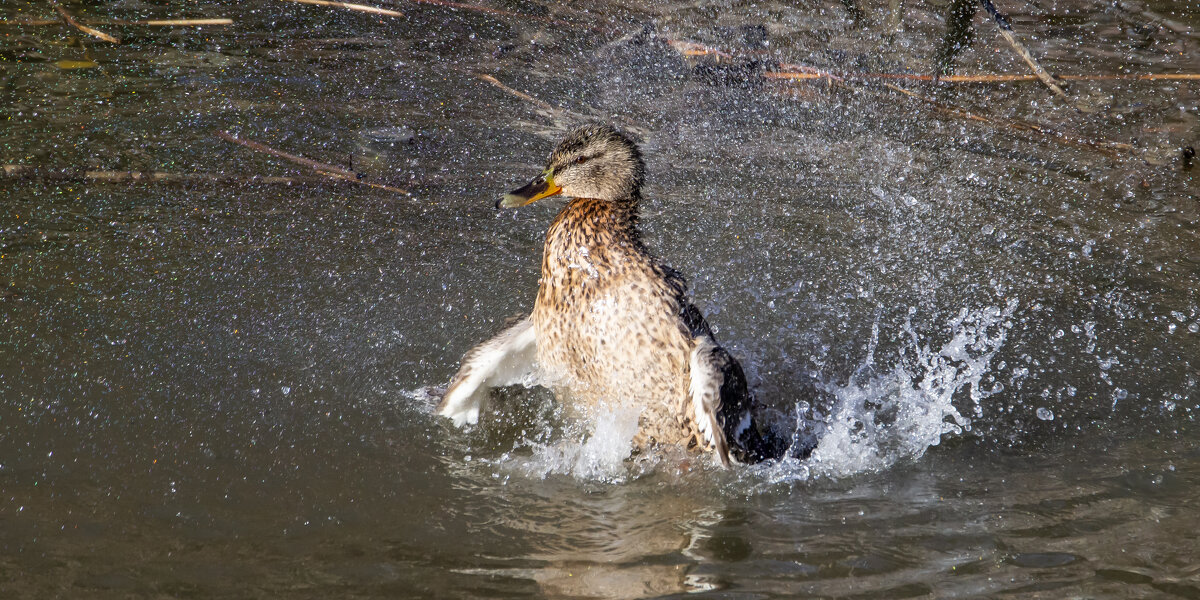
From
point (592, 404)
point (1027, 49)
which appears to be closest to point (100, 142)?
point (592, 404)

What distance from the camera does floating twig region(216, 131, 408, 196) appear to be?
19.9ft

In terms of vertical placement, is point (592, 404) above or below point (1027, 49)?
below

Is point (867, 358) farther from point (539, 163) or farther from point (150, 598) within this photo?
point (150, 598)

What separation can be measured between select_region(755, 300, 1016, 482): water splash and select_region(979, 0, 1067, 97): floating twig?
2.90 m

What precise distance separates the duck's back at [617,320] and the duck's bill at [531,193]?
130mm

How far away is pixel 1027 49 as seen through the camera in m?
7.75

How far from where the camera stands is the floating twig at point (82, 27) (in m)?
7.42

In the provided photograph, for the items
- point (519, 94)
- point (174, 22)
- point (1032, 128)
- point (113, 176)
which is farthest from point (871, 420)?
point (174, 22)

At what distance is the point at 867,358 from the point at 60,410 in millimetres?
3422

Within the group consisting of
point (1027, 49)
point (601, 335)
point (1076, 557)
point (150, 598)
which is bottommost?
point (150, 598)

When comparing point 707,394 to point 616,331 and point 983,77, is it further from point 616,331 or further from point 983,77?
point 983,77

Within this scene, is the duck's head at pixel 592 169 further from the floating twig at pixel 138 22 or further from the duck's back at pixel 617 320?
the floating twig at pixel 138 22

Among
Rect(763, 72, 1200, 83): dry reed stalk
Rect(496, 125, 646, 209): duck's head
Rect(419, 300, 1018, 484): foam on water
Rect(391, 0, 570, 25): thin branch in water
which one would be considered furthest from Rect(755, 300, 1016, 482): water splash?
Rect(391, 0, 570, 25): thin branch in water

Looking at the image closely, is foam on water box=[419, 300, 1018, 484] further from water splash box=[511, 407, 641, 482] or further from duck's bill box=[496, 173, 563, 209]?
duck's bill box=[496, 173, 563, 209]
